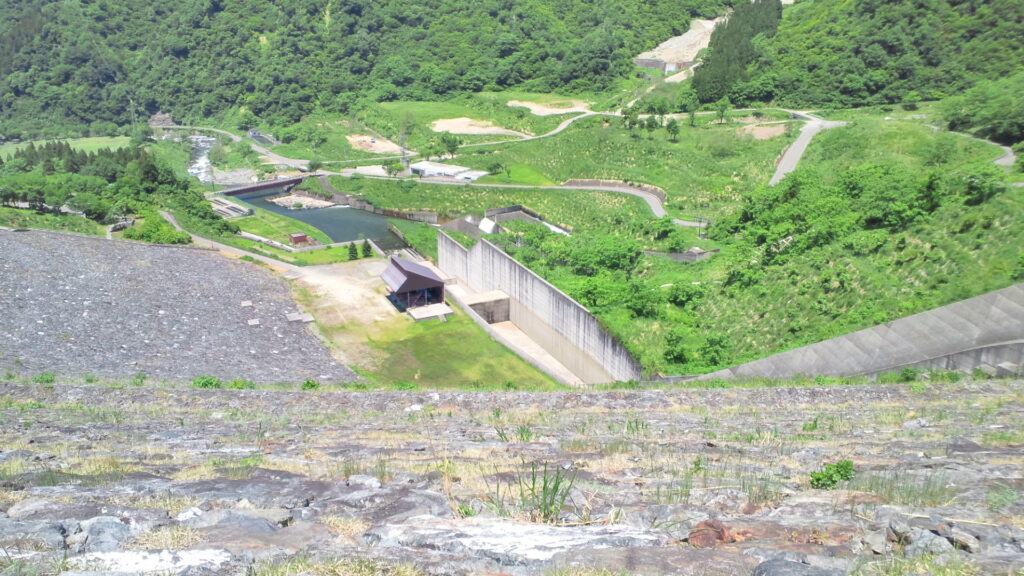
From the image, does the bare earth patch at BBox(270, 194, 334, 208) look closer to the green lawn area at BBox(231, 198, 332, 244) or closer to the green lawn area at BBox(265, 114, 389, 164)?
the green lawn area at BBox(231, 198, 332, 244)

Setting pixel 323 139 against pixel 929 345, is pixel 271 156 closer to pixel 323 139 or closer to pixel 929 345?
pixel 323 139

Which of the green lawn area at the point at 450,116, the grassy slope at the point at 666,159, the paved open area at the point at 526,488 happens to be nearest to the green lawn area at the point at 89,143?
the green lawn area at the point at 450,116

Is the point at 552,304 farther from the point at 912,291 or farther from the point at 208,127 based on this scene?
the point at 208,127

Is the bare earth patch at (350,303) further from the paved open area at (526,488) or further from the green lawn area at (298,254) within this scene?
the paved open area at (526,488)

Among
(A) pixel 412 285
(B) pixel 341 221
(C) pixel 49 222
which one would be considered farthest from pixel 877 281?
(B) pixel 341 221

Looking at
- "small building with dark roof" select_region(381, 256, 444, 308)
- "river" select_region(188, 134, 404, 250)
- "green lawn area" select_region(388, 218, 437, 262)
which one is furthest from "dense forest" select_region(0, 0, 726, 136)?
"small building with dark roof" select_region(381, 256, 444, 308)

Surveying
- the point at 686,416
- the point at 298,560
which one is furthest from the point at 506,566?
the point at 686,416
